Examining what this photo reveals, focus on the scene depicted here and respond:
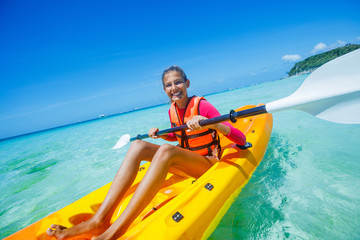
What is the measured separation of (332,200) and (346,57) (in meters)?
1.53

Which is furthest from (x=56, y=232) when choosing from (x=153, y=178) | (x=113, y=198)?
(x=153, y=178)

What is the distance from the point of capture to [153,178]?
1465 millimetres

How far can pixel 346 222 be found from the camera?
5.59 feet

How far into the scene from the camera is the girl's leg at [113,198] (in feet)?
4.58

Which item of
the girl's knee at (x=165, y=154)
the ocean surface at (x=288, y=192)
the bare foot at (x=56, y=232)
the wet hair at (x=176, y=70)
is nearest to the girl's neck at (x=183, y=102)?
the wet hair at (x=176, y=70)

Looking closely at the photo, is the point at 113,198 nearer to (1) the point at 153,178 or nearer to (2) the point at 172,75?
(1) the point at 153,178

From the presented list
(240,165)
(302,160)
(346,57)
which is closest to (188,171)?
(240,165)

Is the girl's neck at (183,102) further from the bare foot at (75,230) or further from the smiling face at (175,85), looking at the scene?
the bare foot at (75,230)

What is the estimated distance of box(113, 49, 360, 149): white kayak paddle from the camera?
146 cm

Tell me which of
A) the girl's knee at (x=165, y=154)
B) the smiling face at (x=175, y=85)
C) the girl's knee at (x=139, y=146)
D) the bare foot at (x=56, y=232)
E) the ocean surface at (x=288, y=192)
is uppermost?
the smiling face at (x=175, y=85)

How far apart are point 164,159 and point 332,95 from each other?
1.50 m

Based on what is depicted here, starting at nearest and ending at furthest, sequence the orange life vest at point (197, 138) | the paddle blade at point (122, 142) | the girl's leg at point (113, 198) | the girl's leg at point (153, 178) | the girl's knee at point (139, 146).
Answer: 1. the girl's leg at point (153, 178)
2. the girl's leg at point (113, 198)
3. the girl's knee at point (139, 146)
4. the orange life vest at point (197, 138)
5. the paddle blade at point (122, 142)

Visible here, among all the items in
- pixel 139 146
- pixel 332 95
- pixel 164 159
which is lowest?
pixel 164 159

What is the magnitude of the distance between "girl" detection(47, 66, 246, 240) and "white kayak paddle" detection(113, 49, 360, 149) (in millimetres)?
482
